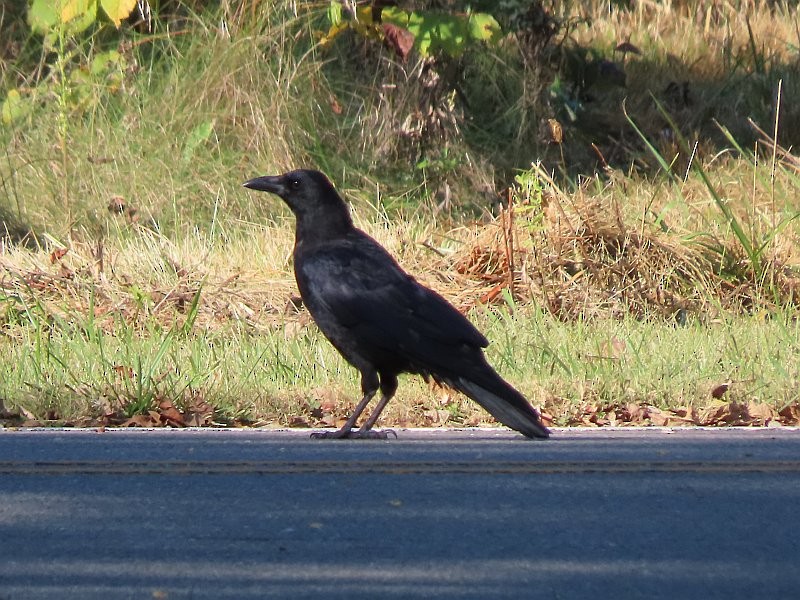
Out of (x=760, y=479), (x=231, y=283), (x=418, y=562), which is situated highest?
(x=418, y=562)

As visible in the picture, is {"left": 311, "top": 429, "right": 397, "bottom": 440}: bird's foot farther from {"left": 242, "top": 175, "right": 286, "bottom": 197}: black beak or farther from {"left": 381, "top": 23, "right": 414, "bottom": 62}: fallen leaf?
{"left": 381, "top": 23, "right": 414, "bottom": 62}: fallen leaf

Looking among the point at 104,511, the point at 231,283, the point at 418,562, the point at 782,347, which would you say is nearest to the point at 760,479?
the point at 418,562

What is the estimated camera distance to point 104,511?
14.8 feet

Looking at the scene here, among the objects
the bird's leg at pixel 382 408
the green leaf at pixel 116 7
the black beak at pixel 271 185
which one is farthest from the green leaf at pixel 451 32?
the bird's leg at pixel 382 408

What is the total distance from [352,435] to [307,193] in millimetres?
1423

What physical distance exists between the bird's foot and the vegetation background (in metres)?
0.65

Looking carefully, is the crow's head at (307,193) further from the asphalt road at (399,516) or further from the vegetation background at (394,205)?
the asphalt road at (399,516)

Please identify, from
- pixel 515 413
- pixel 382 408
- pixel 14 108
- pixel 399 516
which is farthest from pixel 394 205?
pixel 399 516

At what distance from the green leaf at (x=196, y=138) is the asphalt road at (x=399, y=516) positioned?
683cm

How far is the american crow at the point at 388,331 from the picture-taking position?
5988 millimetres

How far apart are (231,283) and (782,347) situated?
13.1 ft

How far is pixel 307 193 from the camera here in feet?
23.0

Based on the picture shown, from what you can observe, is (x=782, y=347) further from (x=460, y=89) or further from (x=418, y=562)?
(x=460, y=89)

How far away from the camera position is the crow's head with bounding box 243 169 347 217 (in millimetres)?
6988
